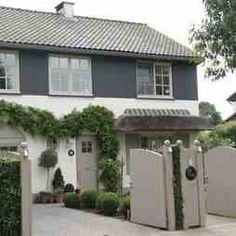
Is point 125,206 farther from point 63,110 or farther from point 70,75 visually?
point 70,75

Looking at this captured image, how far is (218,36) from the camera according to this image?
13352mm

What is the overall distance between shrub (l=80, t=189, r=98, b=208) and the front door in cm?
423

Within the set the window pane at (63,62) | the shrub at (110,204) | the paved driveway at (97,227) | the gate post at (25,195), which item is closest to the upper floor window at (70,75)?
the window pane at (63,62)

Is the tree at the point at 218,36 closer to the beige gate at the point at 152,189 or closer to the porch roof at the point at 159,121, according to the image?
the beige gate at the point at 152,189

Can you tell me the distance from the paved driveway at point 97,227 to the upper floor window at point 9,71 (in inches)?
251

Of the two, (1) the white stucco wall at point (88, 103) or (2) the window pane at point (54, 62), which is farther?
(2) the window pane at point (54, 62)

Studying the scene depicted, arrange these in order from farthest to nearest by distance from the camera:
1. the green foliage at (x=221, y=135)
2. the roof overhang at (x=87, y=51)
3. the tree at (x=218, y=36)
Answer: the green foliage at (x=221, y=135)
the roof overhang at (x=87, y=51)
the tree at (x=218, y=36)

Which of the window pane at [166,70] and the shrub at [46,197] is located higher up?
the window pane at [166,70]

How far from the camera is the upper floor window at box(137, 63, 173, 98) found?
26969mm

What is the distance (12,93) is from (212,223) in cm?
1027

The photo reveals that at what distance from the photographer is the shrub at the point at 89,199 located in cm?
1995

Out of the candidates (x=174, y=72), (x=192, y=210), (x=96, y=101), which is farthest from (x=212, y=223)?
(x=174, y=72)

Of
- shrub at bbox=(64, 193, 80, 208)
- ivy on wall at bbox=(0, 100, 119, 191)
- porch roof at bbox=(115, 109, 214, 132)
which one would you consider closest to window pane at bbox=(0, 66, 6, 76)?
ivy on wall at bbox=(0, 100, 119, 191)

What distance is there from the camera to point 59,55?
24.8 m
